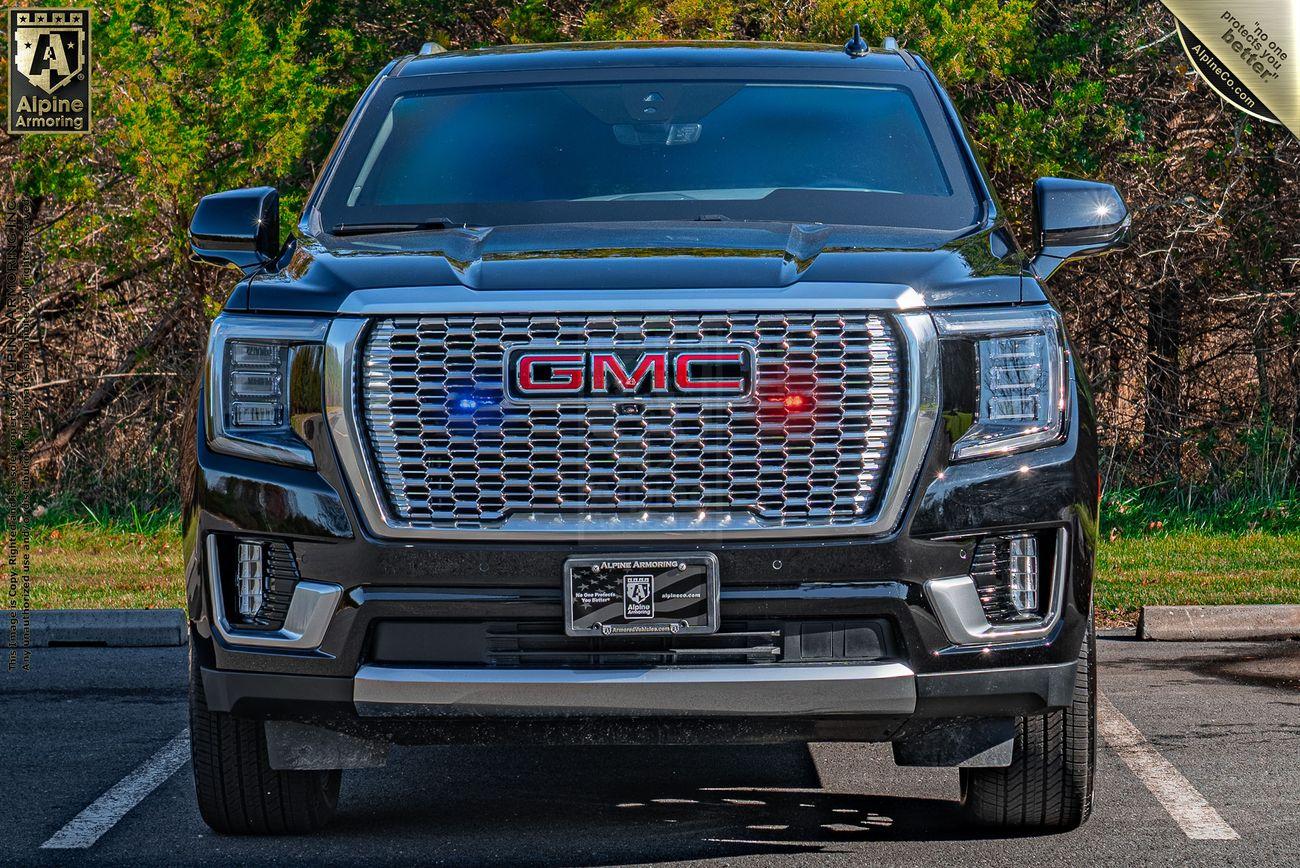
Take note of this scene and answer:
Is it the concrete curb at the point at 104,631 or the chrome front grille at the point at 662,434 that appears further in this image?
the concrete curb at the point at 104,631

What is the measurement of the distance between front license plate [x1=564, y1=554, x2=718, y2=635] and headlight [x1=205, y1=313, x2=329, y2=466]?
72 centimetres

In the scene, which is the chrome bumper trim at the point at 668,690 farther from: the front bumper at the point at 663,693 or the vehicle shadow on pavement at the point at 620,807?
the vehicle shadow on pavement at the point at 620,807

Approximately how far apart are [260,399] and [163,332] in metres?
13.3

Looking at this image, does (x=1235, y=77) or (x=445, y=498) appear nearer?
(x=445, y=498)

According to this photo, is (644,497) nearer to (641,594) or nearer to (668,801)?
(641,594)

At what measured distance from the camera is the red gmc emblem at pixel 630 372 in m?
4.38

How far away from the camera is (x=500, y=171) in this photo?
18.5ft

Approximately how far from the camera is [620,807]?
18.8ft

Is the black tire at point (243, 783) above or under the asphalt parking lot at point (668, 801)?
above

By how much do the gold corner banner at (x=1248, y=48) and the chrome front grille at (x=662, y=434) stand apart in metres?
9.29

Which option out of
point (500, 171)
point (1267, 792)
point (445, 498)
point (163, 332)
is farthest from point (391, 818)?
point (163, 332)

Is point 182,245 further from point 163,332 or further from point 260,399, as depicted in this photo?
point 260,399

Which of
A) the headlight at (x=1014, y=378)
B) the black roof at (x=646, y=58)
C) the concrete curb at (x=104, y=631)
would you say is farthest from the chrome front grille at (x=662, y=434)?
the concrete curb at (x=104, y=631)

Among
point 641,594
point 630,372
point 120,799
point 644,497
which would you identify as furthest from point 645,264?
point 120,799
